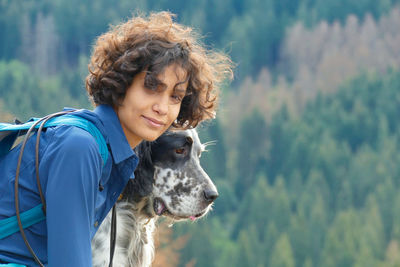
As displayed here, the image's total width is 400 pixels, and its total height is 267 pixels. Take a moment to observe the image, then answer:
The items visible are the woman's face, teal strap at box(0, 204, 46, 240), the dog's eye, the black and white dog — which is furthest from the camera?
the dog's eye

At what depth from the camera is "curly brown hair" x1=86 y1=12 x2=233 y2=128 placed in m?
3.82

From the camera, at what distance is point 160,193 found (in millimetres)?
5750

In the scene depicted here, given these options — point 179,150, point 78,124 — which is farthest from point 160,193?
point 78,124

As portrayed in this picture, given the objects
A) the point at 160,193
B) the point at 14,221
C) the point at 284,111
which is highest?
the point at 284,111

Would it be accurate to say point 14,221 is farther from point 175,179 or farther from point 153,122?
A: point 175,179

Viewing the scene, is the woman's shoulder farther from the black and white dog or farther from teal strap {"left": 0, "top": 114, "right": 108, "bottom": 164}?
the black and white dog

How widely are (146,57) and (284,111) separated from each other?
110 metres

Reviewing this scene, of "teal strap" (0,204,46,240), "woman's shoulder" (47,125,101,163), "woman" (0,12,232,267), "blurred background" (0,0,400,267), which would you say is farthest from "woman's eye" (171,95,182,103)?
"blurred background" (0,0,400,267)

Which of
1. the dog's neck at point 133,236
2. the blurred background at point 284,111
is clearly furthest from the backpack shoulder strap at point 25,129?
the blurred background at point 284,111

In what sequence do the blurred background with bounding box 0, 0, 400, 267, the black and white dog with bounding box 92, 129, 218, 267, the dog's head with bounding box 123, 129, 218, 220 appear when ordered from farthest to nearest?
the blurred background with bounding box 0, 0, 400, 267, the dog's head with bounding box 123, 129, 218, 220, the black and white dog with bounding box 92, 129, 218, 267

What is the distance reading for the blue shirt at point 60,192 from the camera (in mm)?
3201

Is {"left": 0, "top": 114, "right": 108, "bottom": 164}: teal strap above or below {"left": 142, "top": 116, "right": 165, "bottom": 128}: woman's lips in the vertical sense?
below

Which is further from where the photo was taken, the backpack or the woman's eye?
the woman's eye

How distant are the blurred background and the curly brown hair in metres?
48.9
